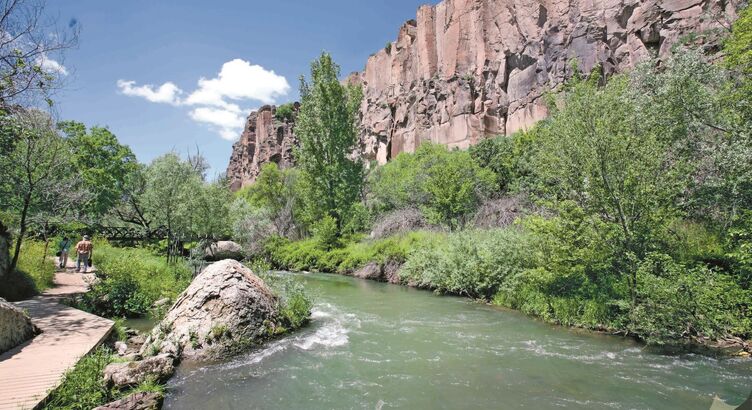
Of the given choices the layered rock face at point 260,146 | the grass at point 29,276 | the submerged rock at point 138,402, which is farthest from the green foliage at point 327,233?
the layered rock face at point 260,146

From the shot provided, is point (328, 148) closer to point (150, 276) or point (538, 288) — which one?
point (150, 276)

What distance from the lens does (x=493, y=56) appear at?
50594 mm

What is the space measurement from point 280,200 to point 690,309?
3406cm

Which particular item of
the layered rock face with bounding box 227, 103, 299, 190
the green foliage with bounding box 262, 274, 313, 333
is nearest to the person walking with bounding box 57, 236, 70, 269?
the green foliage with bounding box 262, 274, 313, 333

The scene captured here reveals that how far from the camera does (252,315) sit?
9555 millimetres

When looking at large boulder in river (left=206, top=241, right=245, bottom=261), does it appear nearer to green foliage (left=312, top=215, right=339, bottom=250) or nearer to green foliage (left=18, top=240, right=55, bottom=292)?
green foliage (left=312, top=215, right=339, bottom=250)

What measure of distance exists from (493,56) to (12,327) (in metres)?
52.2

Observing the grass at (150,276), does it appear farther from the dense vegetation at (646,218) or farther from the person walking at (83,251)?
the dense vegetation at (646,218)

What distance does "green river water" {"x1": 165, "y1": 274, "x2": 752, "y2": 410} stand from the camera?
644cm

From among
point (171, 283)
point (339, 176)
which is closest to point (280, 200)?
point (339, 176)

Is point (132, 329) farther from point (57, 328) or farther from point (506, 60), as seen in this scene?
point (506, 60)

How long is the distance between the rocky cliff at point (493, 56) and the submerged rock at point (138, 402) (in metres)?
32.9

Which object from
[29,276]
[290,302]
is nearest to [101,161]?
[29,276]

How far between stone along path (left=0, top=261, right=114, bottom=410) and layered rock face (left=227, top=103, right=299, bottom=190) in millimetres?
82420
